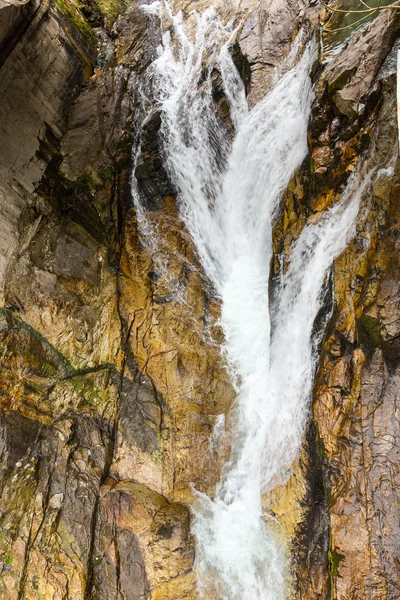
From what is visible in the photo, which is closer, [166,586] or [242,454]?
[166,586]

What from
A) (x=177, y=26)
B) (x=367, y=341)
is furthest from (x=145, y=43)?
(x=367, y=341)

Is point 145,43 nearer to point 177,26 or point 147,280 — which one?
point 177,26

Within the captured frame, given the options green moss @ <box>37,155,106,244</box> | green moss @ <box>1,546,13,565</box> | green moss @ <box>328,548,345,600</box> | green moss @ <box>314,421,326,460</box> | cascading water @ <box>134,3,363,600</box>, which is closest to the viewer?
green moss @ <box>328,548,345,600</box>

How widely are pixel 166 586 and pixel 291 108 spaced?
7.91 meters

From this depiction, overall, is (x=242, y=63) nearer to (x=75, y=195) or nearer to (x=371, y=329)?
(x=75, y=195)

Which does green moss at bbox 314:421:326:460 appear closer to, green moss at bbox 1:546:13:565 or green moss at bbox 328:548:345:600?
green moss at bbox 328:548:345:600

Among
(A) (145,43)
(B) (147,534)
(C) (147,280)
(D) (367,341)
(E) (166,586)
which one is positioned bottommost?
(E) (166,586)

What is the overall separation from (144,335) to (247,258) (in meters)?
2.61

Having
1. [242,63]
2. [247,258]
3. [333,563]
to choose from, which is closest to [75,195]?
[247,258]

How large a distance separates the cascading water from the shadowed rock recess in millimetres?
257

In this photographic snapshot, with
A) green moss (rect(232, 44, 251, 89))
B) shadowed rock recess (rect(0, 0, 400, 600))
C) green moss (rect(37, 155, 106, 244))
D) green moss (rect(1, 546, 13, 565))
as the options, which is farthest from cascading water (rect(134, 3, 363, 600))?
green moss (rect(1, 546, 13, 565))

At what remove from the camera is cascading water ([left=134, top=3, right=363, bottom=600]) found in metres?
5.72

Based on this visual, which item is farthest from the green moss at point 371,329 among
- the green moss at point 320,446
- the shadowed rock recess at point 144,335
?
the green moss at point 320,446

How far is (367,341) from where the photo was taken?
189 inches
